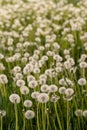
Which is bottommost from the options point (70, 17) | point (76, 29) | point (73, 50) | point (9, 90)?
point (9, 90)

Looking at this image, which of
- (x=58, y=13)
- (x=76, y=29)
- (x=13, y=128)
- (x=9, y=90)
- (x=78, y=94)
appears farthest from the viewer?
(x=58, y=13)

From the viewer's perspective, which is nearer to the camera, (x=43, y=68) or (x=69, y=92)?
(x=69, y=92)

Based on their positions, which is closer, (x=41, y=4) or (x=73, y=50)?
(x=73, y=50)

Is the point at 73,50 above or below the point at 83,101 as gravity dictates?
above

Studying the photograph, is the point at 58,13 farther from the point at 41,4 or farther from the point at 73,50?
the point at 73,50

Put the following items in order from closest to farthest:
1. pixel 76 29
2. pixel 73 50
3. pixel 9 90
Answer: pixel 9 90
pixel 73 50
pixel 76 29

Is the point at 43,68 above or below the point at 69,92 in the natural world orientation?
A: above

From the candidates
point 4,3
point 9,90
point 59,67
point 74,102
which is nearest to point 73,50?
point 59,67
